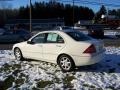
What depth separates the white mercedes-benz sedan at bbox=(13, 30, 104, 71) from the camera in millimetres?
11359

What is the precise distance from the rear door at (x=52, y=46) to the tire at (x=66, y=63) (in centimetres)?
39

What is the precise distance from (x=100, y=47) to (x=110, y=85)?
7.58 ft

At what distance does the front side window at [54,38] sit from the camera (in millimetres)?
12078

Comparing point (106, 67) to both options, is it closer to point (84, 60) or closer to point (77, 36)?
point (84, 60)

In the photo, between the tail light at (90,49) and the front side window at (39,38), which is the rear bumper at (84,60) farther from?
the front side window at (39,38)

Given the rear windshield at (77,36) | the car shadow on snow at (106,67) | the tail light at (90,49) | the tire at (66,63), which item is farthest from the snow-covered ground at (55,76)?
the rear windshield at (77,36)

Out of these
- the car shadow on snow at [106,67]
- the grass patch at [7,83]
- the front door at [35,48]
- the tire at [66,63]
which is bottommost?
the grass patch at [7,83]

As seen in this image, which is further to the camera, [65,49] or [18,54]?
[18,54]

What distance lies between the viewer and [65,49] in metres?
11.6

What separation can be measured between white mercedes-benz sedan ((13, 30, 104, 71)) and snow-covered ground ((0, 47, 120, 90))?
344 millimetres

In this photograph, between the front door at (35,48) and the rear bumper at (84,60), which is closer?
the rear bumper at (84,60)

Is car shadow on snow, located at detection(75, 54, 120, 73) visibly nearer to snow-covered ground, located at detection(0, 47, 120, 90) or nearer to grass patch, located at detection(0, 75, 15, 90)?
snow-covered ground, located at detection(0, 47, 120, 90)

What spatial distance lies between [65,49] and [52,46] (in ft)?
2.18

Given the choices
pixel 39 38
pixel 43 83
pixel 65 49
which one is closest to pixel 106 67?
pixel 65 49
